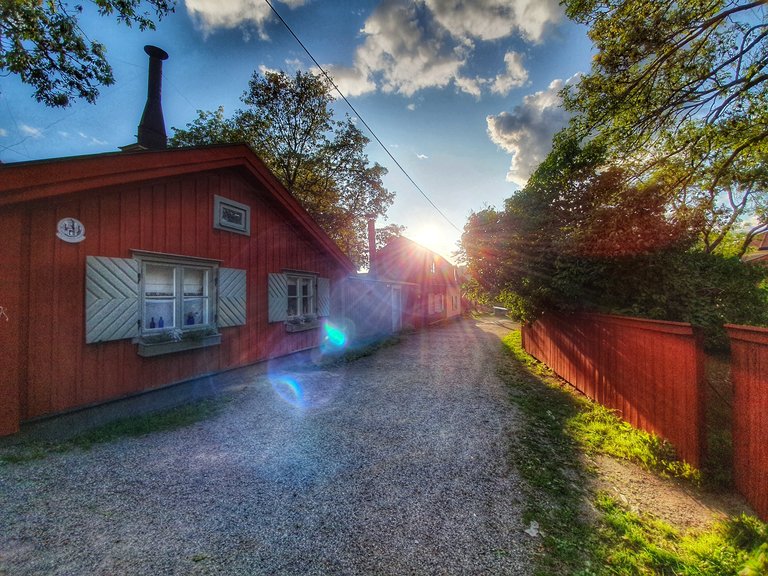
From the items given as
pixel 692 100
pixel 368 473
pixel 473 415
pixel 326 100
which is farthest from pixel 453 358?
pixel 326 100

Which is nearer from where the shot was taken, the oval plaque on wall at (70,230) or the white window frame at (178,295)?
the oval plaque on wall at (70,230)

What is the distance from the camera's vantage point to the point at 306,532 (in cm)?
258

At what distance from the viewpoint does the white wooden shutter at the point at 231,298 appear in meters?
6.55

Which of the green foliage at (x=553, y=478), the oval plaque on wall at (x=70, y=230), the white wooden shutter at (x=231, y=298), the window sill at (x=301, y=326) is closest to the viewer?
the green foliage at (x=553, y=478)

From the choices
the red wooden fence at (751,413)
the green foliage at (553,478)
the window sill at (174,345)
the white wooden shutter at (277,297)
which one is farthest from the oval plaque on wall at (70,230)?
the red wooden fence at (751,413)

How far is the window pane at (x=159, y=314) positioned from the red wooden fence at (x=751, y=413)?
8179 mm

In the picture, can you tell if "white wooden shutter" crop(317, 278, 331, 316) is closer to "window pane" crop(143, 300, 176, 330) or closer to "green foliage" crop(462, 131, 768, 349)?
"window pane" crop(143, 300, 176, 330)

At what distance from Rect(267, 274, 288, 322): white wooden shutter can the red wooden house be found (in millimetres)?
33

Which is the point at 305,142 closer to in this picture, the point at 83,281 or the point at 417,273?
the point at 417,273

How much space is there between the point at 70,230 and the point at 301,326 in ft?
17.4

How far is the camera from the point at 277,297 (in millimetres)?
8094

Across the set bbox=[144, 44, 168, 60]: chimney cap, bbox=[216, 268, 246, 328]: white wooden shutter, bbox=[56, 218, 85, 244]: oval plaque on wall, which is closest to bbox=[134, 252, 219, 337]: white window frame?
bbox=[216, 268, 246, 328]: white wooden shutter

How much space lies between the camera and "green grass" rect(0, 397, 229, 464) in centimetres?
367

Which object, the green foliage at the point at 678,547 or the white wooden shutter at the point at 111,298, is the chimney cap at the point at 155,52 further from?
the green foliage at the point at 678,547
